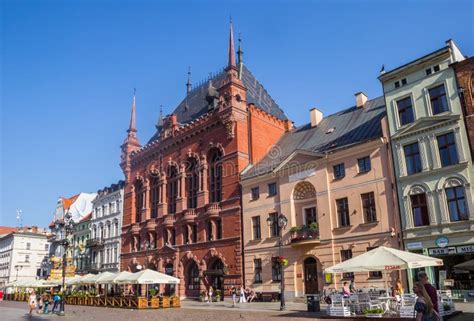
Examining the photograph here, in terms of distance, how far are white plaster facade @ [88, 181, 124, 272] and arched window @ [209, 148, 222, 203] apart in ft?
62.5

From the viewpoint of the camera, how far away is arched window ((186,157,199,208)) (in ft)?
147

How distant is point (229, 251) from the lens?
3819cm

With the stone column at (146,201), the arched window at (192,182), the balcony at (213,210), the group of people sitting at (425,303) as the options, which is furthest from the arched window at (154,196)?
the group of people sitting at (425,303)

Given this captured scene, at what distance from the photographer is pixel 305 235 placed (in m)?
31.8

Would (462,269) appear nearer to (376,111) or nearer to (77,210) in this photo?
(376,111)

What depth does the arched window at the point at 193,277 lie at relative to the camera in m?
41.9

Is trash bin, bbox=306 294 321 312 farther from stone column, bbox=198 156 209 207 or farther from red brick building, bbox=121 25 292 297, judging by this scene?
stone column, bbox=198 156 209 207

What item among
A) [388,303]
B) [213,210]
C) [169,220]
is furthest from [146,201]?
[388,303]

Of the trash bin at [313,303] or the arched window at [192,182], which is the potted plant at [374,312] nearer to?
the trash bin at [313,303]

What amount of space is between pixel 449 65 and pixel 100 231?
166ft

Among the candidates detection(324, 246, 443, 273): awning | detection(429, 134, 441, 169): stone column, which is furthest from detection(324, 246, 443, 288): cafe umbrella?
detection(429, 134, 441, 169): stone column

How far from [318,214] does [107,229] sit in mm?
36990

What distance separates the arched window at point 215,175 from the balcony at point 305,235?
11201 millimetres

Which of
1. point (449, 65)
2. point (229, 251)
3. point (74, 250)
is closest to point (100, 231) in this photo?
point (74, 250)
